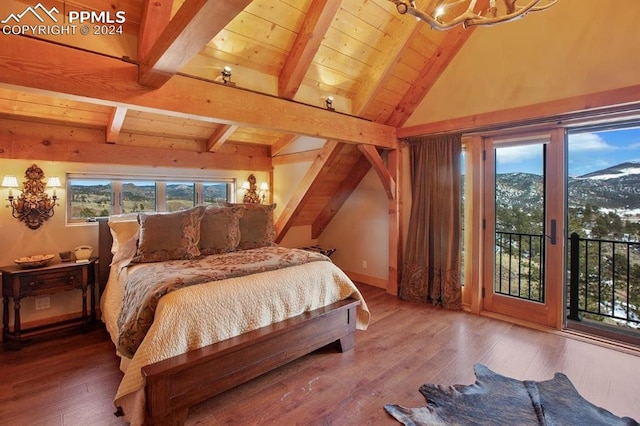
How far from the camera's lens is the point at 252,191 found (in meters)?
4.68

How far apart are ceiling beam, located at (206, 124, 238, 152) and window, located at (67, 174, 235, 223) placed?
493 millimetres

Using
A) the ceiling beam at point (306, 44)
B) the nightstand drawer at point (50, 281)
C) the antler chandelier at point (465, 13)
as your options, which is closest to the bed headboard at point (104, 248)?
the nightstand drawer at point (50, 281)

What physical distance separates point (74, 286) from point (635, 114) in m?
5.33

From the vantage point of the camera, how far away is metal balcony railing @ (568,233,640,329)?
10.7 feet

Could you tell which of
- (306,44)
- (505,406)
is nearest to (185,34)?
(306,44)

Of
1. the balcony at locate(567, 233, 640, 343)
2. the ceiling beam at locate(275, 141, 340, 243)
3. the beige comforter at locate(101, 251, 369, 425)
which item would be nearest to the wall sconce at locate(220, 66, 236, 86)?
the ceiling beam at locate(275, 141, 340, 243)

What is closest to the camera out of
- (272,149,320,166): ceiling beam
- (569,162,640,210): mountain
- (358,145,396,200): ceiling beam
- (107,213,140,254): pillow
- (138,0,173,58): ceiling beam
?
(138,0,173,58): ceiling beam

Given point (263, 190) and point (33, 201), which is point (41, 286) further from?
point (263, 190)

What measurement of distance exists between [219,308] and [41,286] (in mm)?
1971

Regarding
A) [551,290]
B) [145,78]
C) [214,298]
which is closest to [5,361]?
[214,298]

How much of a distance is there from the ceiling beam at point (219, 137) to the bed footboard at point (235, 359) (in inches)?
92.5

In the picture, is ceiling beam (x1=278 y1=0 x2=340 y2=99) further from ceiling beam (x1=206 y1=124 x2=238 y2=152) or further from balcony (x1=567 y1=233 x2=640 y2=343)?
balcony (x1=567 y1=233 x2=640 y2=343)

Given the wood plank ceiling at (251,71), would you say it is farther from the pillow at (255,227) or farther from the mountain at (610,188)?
the mountain at (610,188)

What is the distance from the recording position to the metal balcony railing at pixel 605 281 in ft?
10.7
